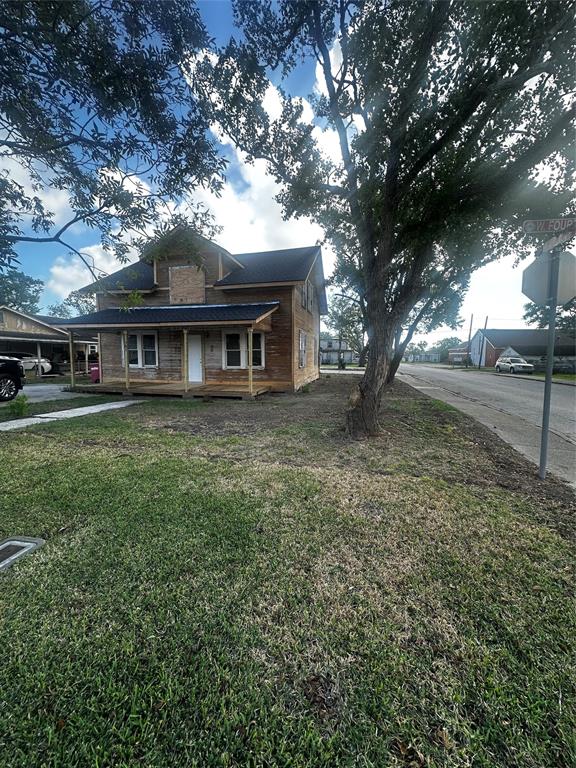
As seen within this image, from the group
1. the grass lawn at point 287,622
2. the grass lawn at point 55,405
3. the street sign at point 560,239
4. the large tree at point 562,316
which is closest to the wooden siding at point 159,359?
the grass lawn at point 55,405

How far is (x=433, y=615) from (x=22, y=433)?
24.6 ft

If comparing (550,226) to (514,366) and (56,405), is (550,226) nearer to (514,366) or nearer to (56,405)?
(56,405)

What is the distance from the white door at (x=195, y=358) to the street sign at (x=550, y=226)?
38.4 feet

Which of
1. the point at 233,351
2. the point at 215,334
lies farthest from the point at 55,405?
the point at 233,351

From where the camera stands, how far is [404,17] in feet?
16.8

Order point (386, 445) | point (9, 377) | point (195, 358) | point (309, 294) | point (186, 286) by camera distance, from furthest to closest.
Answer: point (309, 294) < point (186, 286) < point (195, 358) < point (9, 377) < point (386, 445)

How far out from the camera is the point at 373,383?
6188mm

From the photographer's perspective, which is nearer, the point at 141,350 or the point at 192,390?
the point at 192,390

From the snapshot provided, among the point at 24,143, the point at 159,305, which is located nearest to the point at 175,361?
the point at 159,305

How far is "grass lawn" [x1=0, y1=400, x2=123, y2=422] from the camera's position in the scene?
8.03 metres

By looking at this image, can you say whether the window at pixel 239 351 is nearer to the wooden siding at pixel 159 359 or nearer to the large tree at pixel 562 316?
the wooden siding at pixel 159 359

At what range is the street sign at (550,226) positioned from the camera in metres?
3.62

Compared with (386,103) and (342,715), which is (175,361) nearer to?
(386,103)

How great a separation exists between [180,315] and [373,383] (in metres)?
8.73
